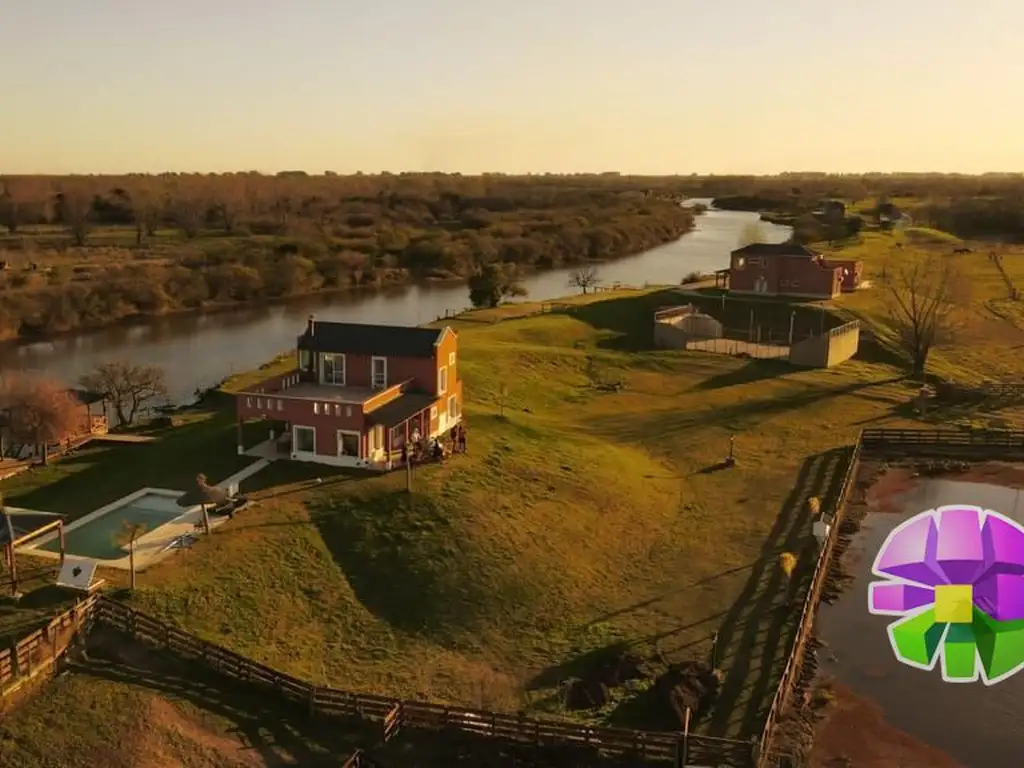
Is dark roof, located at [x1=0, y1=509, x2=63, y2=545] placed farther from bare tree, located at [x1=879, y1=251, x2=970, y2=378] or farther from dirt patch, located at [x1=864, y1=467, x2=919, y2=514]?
bare tree, located at [x1=879, y1=251, x2=970, y2=378]

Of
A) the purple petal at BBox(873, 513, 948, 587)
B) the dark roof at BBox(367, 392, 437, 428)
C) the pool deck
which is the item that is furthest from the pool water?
the purple petal at BBox(873, 513, 948, 587)

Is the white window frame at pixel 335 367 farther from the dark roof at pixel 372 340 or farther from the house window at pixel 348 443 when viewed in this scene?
the house window at pixel 348 443

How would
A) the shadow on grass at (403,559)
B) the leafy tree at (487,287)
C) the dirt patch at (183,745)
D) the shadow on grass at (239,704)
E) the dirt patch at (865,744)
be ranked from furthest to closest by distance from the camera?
the leafy tree at (487,287) < the shadow on grass at (403,559) < the dirt patch at (865,744) < the shadow on grass at (239,704) < the dirt patch at (183,745)

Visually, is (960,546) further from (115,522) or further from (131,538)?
(115,522)

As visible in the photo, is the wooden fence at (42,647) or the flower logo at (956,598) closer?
the wooden fence at (42,647)

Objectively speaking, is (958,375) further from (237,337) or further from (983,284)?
(237,337)

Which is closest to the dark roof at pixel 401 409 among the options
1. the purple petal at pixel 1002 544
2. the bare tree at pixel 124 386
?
the bare tree at pixel 124 386
